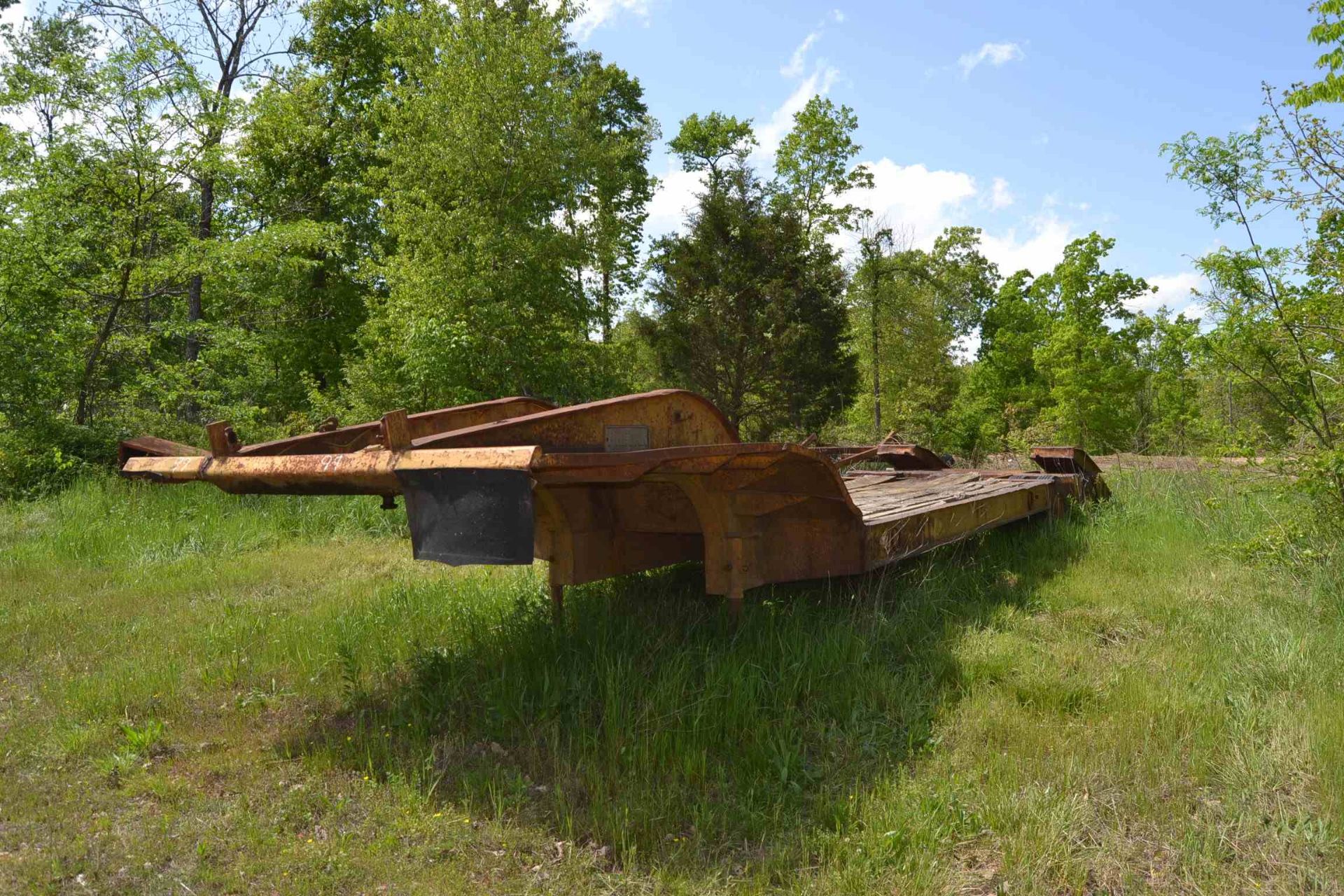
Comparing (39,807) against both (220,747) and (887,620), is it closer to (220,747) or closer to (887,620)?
(220,747)

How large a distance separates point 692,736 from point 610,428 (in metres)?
1.10

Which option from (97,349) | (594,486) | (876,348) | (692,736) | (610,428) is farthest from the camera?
(876,348)

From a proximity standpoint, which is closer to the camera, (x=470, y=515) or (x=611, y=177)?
(x=470, y=515)

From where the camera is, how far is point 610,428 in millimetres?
3051

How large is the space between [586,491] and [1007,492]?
3.17 m

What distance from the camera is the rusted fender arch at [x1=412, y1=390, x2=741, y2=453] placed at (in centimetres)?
286

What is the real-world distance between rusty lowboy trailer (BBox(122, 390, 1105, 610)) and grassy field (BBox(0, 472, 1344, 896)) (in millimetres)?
330

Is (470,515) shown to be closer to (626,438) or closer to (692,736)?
(626,438)

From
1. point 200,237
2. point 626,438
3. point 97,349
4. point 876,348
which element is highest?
point 200,237

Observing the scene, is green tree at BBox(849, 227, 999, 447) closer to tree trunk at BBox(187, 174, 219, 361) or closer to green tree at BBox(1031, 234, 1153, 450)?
green tree at BBox(1031, 234, 1153, 450)

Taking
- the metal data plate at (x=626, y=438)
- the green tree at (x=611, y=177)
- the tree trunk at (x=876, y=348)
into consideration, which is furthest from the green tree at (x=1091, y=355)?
the metal data plate at (x=626, y=438)

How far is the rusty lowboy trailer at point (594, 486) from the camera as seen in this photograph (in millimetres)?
2539

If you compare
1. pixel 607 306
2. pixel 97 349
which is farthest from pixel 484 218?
pixel 607 306

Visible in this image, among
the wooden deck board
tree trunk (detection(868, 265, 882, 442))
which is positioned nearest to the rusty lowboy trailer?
the wooden deck board
